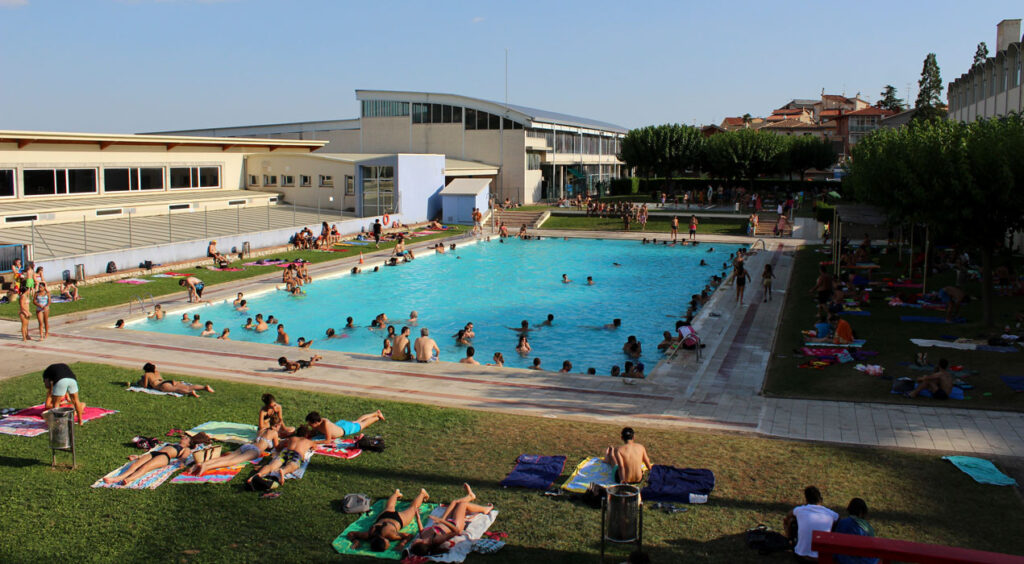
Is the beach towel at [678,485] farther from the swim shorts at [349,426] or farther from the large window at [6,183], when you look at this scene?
the large window at [6,183]

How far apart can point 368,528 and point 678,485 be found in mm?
3845

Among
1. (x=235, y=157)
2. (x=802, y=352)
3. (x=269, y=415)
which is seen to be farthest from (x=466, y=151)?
(x=269, y=415)

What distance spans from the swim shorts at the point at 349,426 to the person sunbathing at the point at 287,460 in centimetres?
52

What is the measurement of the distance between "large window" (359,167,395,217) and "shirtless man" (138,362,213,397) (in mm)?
32556

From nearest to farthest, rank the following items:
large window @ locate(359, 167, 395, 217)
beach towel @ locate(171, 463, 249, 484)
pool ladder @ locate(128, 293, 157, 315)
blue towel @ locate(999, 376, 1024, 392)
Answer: beach towel @ locate(171, 463, 249, 484) < blue towel @ locate(999, 376, 1024, 392) < pool ladder @ locate(128, 293, 157, 315) < large window @ locate(359, 167, 395, 217)

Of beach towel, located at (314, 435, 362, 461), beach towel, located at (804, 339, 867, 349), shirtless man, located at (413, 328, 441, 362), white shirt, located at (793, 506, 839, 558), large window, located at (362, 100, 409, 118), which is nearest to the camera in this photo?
white shirt, located at (793, 506, 839, 558)

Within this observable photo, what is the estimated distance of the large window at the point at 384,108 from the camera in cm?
6141

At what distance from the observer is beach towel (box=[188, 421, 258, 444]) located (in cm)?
1161

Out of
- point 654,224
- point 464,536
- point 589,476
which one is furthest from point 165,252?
point 654,224

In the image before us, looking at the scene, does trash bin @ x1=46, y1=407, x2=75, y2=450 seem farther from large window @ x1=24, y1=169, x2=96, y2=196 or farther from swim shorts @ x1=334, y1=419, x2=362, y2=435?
large window @ x1=24, y1=169, x2=96, y2=196

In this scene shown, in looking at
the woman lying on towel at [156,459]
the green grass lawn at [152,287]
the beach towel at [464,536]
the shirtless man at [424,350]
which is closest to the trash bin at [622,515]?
the beach towel at [464,536]

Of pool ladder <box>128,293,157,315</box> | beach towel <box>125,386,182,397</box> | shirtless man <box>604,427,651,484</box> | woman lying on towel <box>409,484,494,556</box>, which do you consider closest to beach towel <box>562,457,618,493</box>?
shirtless man <box>604,427,651,484</box>

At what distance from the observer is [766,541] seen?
8156 millimetres

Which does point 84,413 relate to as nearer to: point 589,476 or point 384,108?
point 589,476
